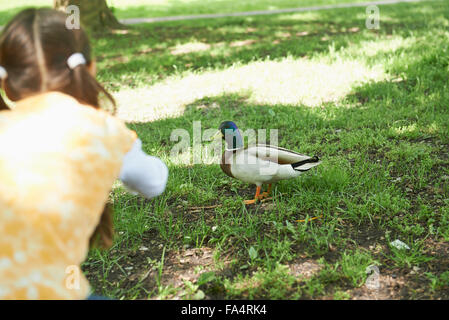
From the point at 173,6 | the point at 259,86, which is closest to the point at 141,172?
the point at 259,86

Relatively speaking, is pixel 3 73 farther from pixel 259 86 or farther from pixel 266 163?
pixel 259 86

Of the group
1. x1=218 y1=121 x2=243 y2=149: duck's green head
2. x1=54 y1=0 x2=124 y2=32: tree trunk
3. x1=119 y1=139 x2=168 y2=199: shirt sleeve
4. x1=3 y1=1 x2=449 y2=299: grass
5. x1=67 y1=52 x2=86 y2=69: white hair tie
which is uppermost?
x1=54 y1=0 x2=124 y2=32: tree trunk

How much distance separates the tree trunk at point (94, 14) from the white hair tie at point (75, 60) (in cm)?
843

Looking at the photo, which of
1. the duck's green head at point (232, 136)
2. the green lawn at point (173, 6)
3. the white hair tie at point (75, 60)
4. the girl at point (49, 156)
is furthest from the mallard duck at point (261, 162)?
the green lawn at point (173, 6)

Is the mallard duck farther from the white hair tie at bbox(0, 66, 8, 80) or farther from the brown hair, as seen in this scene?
the white hair tie at bbox(0, 66, 8, 80)

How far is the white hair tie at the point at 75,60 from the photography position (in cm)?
152

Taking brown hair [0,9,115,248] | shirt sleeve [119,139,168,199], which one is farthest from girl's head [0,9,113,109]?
shirt sleeve [119,139,168,199]

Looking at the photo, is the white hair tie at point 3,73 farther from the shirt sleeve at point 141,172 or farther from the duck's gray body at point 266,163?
the duck's gray body at point 266,163

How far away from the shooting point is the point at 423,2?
13070 mm

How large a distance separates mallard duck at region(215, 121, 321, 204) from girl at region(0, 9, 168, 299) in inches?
65.7

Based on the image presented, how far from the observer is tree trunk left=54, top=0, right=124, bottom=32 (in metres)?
9.33

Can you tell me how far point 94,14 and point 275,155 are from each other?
8179 mm

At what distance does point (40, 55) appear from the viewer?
1.47 m
